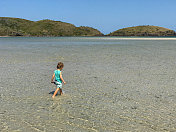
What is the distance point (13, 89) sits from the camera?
28.8 ft

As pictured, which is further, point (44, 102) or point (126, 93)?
point (126, 93)

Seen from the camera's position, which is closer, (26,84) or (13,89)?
(13,89)

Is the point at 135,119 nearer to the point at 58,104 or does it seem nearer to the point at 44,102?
the point at 58,104

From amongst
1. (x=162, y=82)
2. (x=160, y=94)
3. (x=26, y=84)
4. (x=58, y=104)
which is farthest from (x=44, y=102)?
(x=162, y=82)

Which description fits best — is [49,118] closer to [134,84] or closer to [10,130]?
[10,130]

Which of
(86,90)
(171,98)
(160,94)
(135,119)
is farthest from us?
(86,90)

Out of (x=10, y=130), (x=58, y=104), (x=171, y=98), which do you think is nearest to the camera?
(x=10, y=130)

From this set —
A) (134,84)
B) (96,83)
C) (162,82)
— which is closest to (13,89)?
(96,83)

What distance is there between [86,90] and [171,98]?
316 cm

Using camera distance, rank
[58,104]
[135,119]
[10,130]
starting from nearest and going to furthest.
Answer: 1. [10,130]
2. [135,119]
3. [58,104]

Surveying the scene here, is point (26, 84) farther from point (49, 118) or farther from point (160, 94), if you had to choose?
point (160, 94)

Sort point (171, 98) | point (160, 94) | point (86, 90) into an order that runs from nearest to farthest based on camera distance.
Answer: point (171, 98), point (160, 94), point (86, 90)

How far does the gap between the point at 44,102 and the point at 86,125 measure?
7.42 feet

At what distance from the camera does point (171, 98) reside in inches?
300
